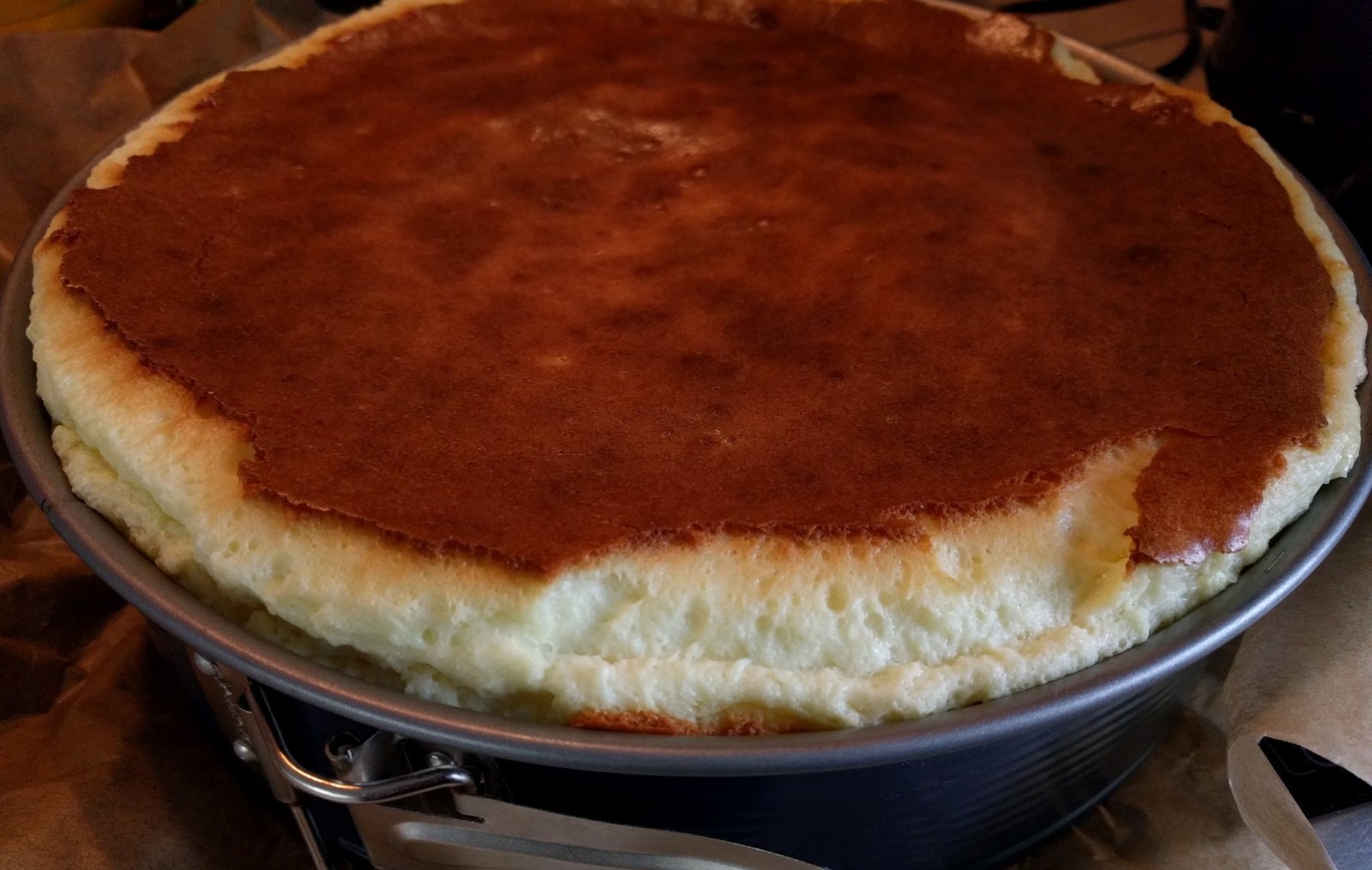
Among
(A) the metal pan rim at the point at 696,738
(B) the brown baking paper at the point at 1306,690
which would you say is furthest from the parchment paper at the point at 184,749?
(A) the metal pan rim at the point at 696,738

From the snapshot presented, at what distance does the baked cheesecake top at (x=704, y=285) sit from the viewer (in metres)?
0.96

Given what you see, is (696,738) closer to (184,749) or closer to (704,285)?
(704,285)

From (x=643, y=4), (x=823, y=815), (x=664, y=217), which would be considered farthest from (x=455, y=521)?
(x=643, y=4)

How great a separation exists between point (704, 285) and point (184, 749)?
80cm

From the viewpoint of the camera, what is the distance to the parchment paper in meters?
1.13

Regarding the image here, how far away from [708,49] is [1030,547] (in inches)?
39.7

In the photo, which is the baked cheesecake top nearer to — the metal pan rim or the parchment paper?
the metal pan rim

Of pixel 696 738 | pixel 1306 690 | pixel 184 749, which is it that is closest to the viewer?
pixel 696 738

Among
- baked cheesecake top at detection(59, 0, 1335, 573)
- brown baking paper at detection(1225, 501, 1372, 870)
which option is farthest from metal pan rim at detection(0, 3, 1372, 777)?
brown baking paper at detection(1225, 501, 1372, 870)

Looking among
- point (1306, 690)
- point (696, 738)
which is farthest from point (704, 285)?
point (1306, 690)

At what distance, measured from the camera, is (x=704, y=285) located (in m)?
1.21

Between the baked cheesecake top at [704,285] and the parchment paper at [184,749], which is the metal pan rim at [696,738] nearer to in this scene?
the baked cheesecake top at [704,285]

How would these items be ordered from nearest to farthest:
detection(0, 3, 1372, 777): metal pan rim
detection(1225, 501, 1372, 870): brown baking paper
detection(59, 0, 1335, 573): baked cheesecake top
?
detection(0, 3, 1372, 777): metal pan rim
detection(59, 0, 1335, 573): baked cheesecake top
detection(1225, 501, 1372, 870): brown baking paper

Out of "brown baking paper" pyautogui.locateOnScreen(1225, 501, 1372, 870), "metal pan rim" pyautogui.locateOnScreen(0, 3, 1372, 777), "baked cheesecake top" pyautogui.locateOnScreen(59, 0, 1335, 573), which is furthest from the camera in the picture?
"brown baking paper" pyautogui.locateOnScreen(1225, 501, 1372, 870)
